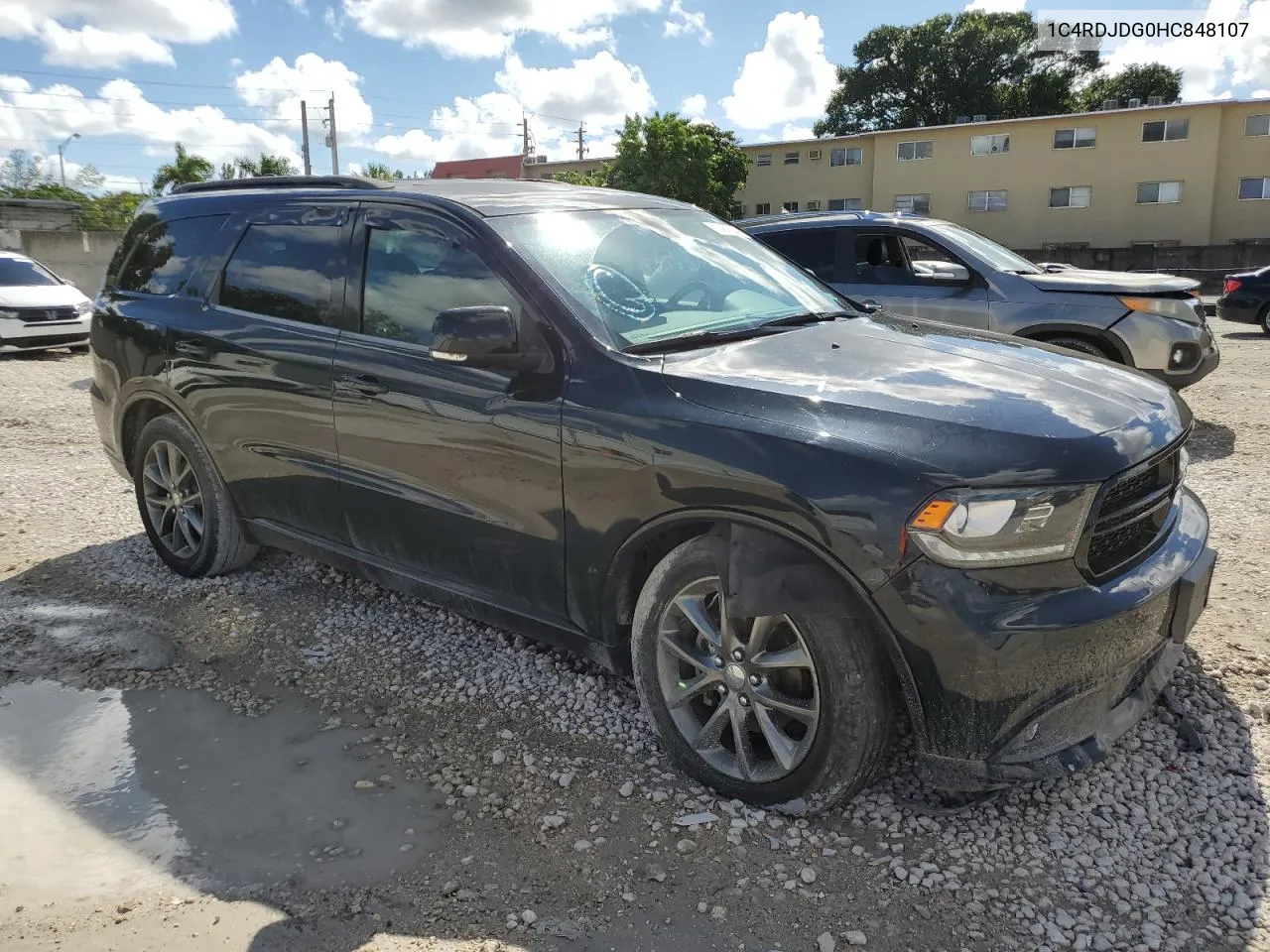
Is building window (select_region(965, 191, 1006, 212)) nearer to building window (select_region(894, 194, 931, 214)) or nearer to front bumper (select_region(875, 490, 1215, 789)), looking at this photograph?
building window (select_region(894, 194, 931, 214))

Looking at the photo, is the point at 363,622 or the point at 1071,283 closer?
the point at 363,622

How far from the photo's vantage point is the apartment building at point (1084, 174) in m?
37.1

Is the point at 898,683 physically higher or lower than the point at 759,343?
lower

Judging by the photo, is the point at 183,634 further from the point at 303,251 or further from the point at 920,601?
the point at 920,601

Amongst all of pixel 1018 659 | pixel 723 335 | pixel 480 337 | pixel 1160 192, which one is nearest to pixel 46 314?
pixel 480 337

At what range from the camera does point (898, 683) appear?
8.43ft

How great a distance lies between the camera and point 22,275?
14.5 metres

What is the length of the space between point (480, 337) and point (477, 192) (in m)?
1.03

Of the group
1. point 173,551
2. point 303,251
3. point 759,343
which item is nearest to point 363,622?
point 173,551

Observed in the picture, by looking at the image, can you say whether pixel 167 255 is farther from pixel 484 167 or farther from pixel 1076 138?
pixel 484 167

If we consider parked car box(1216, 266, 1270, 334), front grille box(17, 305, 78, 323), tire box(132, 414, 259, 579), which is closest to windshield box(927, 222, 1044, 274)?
tire box(132, 414, 259, 579)

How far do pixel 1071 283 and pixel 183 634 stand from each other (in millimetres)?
6711

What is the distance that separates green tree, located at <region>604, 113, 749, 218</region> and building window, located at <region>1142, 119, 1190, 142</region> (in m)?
18.1

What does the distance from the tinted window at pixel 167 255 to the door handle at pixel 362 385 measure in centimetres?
142
